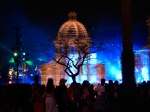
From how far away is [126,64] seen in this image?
14047mm

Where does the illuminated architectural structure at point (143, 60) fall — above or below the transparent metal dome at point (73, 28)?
below

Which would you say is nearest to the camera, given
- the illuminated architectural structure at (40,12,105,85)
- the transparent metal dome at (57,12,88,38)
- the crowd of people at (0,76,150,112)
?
the crowd of people at (0,76,150,112)

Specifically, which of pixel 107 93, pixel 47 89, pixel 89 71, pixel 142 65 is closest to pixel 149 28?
pixel 142 65

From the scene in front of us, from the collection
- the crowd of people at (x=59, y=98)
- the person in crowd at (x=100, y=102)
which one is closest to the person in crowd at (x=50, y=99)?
the crowd of people at (x=59, y=98)

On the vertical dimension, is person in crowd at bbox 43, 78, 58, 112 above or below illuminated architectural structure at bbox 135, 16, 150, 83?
below

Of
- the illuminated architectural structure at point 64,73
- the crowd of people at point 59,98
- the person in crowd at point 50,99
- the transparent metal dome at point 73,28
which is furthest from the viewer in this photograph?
the illuminated architectural structure at point 64,73

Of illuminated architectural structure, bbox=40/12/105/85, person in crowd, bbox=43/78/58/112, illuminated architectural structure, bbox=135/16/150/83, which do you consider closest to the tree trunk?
person in crowd, bbox=43/78/58/112

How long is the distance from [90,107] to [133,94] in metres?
2.48

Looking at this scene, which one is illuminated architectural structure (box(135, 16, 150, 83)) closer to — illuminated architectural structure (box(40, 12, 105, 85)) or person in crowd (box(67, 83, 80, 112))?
illuminated architectural structure (box(40, 12, 105, 85))

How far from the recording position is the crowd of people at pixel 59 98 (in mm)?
12477

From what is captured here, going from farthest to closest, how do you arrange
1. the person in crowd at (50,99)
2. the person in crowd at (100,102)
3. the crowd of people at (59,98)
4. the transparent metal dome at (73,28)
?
the transparent metal dome at (73,28) → the person in crowd at (100,102) → the crowd of people at (59,98) → the person in crowd at (50,99)

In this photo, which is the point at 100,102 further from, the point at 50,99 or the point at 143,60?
the point at 143,60

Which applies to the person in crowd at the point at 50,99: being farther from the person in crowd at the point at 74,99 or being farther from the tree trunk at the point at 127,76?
the person in crowd at the point at 74,99

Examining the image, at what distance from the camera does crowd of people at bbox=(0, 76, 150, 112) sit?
1248 centimetres
